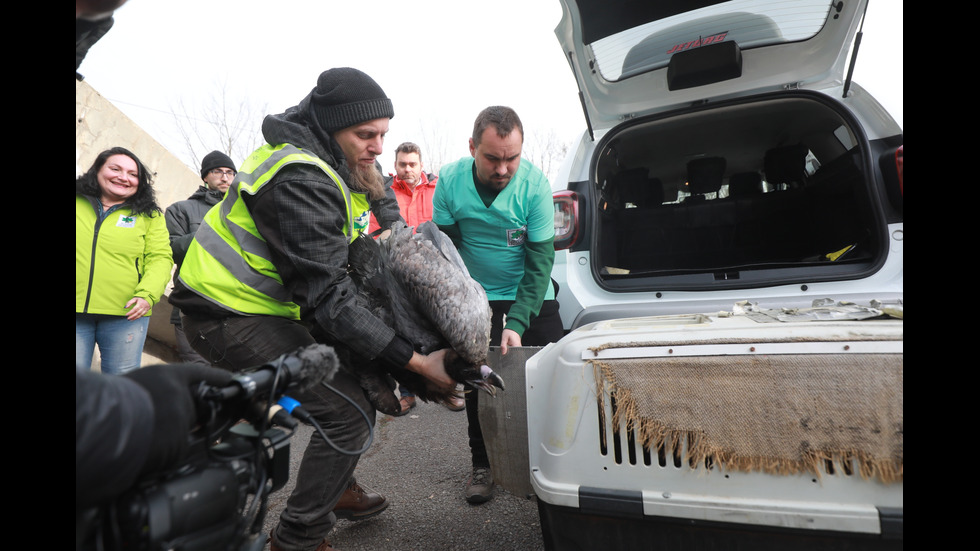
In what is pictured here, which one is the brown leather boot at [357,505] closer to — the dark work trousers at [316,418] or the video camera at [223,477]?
the dark work trousers at [316,418]

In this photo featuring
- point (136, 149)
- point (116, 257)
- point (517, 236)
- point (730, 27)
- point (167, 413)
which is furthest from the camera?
point (136, 149)

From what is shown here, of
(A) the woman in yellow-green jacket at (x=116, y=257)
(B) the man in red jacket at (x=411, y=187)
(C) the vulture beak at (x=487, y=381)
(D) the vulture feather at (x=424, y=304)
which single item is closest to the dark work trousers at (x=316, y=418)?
(D) the vulture feather at (x=424, y=304)

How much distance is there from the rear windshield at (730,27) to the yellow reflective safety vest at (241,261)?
183 cm

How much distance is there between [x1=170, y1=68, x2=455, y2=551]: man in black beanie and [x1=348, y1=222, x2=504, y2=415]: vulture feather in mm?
61

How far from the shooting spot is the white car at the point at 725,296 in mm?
1102

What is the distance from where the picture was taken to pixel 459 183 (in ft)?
8.32

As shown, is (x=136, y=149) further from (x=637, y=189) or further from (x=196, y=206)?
(x=637, y=189)

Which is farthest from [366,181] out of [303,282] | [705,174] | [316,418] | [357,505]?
[705,174]

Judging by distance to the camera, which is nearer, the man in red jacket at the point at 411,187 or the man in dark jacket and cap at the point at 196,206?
the man in dark jacket and cap at the point at 196,206

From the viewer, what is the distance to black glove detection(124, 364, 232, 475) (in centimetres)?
72

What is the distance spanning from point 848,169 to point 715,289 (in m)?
1.23

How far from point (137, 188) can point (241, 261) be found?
1.95m

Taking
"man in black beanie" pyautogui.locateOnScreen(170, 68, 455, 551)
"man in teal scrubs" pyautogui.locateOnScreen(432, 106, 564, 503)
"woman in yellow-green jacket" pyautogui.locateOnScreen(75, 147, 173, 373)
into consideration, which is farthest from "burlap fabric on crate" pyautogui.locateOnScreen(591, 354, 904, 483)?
"woman in yellow-green jacket" pyautogui.locateOnScreen(75, 147, 173, 373)

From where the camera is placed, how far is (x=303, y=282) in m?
1.58
